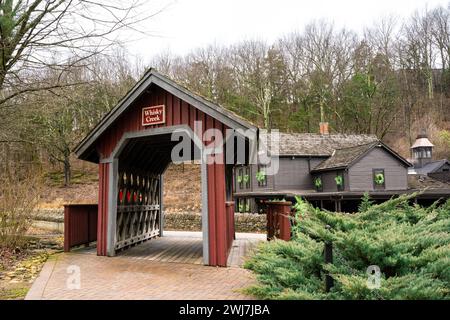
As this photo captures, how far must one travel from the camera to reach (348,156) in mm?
25250

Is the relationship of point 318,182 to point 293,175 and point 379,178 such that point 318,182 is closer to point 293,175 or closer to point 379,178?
point 293,175

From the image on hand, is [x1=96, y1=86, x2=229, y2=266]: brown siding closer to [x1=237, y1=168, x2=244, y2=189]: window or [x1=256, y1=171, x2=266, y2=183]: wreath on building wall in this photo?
[x1=256, y1=171, x2=266, y2=183]: wreath on building wall

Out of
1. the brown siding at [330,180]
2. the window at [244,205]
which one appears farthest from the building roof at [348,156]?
the window at [244,205]

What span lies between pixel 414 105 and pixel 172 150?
4372 centimetres

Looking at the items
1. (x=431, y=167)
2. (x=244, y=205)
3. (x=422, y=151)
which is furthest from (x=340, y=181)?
(x=422, y=151)

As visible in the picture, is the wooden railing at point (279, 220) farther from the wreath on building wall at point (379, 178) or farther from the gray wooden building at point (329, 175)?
the wreath on building wall at point (379, 178)

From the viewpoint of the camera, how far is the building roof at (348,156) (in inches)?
963

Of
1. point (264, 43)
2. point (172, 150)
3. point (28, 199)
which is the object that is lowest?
point (28, 199)

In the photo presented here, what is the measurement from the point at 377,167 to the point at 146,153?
742 inches

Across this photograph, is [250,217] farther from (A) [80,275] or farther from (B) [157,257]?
(A) [80,275]

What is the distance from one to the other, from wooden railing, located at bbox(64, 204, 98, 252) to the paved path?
1.26 metres

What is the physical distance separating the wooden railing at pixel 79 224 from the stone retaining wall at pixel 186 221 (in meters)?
7.20

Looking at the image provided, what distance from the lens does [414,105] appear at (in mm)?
46625
